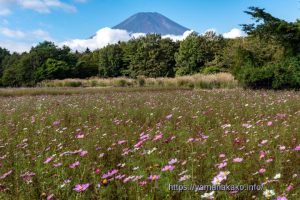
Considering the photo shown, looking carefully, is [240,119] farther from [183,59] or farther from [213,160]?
[183,59]

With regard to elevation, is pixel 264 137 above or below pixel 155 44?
below

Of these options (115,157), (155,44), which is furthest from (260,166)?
(155,44)

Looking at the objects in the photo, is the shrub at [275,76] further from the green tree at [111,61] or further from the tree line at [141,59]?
the green tree at [111,61]

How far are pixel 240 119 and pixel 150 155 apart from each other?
9.64ft

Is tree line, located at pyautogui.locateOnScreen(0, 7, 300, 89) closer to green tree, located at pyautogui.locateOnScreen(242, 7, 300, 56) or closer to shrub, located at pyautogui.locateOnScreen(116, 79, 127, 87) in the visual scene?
shrub, located at pyautogui.locateOnScreen(116, 79, 127, 87)

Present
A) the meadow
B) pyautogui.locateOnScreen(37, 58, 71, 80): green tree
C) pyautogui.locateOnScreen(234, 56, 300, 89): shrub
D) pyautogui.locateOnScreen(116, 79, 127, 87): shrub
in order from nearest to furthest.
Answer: the meadow → pyautogui.locateOnScreen(234, 56, 300, 89): shrub → pyautogui.locateOnScreen(116, 79, 127, 87): shrub → pyautogui.locateOnScreen(37, 58, 71, 80): green tree

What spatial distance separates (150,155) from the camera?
3.30 m

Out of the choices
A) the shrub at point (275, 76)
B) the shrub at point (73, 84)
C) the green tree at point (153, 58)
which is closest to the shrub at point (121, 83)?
the shrub at point (73, 84)

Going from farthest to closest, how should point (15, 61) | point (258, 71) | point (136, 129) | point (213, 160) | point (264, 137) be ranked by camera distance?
point (15, 61) < point (258, 71) < point (136, 129) < point (264, 137) < point (213, 160)

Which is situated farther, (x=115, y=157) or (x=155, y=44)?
(x=155, y=44)

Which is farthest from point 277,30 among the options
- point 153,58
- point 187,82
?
point 153,58

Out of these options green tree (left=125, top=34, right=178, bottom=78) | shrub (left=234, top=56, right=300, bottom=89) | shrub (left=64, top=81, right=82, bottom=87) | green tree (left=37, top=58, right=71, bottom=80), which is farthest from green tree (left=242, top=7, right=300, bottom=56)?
green tree (left=37, top=58, right=71, bottom=80)

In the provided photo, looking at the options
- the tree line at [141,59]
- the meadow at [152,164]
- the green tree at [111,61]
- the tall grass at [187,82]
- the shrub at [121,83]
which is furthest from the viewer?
the green tree at [111,61]

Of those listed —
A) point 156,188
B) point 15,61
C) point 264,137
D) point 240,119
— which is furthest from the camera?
point 15,61
